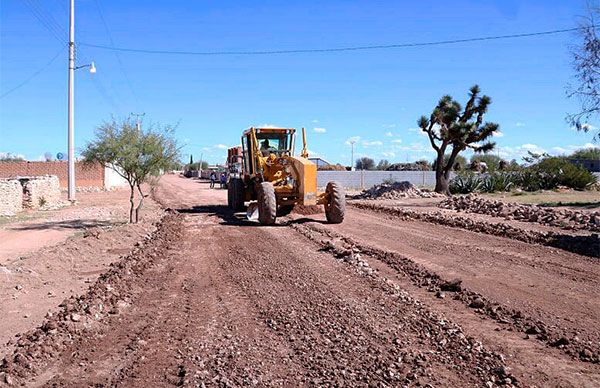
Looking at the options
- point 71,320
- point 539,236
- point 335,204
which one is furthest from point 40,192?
point 71,320

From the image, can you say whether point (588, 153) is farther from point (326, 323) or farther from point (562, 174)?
point (326, 323)

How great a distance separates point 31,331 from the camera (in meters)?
7.85

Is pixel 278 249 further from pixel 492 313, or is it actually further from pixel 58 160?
pixel 58 160

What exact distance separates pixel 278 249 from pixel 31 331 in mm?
7589

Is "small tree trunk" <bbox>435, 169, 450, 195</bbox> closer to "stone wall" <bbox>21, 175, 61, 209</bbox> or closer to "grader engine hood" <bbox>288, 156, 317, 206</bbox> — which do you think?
"grader engine hood" <bbox>288, 156, 317, 206</bbox>

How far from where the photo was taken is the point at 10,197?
26031 mm

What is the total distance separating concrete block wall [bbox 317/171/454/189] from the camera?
55.2 meters

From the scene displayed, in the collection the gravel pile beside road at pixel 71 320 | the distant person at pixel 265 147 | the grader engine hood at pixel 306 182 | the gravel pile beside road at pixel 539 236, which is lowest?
the gravel pile beside road at pixel 71 320

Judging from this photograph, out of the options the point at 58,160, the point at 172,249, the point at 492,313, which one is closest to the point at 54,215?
the point at 172,249

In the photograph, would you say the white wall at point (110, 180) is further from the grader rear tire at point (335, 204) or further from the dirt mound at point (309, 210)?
the grader rear tire at point (335, 204)

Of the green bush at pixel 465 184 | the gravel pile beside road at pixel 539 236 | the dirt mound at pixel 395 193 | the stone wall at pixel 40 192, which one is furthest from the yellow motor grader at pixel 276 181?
the green bush at pixel 465 184

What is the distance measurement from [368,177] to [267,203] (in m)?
38.8

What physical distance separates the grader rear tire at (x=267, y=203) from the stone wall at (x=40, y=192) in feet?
45.4

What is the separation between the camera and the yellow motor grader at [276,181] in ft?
66.1
